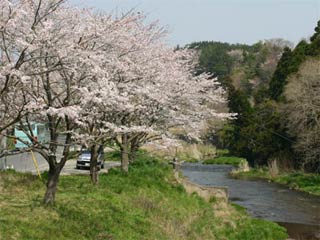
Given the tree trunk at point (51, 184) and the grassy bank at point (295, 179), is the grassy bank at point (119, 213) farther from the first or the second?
the grassy bank at point (295, 179)

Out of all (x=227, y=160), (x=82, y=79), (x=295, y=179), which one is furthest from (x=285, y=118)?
(x=82, y=79)

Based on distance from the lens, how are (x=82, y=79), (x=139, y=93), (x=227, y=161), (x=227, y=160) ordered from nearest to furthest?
(x=82, y=79) → (x=139, y=93) → (x=227, y=161) → (x=227, y=160)

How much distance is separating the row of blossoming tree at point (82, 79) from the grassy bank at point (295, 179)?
16086mm

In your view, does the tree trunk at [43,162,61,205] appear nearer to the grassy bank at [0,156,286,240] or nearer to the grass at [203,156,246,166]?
the grassy bank at [0,156,286,240]

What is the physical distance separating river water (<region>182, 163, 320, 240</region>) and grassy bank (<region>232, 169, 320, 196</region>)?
107 cm

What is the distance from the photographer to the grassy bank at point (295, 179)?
36888 mm

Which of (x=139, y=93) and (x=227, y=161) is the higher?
(x=139, y=93)

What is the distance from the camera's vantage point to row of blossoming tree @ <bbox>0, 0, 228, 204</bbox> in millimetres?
9703

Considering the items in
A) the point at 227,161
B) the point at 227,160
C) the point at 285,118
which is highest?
the point at 285,118

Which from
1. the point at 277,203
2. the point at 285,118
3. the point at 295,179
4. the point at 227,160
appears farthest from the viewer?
the point at 227,160

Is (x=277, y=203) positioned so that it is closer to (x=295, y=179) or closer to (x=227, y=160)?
(x=295, y=179)

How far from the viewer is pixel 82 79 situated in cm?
1243

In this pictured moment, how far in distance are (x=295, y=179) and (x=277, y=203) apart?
10059 millimetres

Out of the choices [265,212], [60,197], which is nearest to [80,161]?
[265,212]
